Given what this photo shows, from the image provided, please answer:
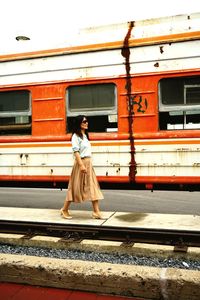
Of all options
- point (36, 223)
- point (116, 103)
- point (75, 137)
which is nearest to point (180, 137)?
point (116, 103)

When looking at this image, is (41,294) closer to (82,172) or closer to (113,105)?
(82,172)

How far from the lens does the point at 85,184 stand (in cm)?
569

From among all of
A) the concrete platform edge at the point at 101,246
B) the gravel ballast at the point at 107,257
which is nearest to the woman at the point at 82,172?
the concrete platform edge at the point at 101,246

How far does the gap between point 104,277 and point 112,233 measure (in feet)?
6.70

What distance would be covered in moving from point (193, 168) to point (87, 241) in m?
1.92

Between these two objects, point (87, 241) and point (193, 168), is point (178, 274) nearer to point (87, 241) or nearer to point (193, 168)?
point (87, 241)

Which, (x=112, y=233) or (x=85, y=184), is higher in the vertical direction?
(x=85, y=184)

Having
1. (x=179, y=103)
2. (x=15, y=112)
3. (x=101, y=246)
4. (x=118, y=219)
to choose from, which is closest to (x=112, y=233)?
(x=101, y=246)

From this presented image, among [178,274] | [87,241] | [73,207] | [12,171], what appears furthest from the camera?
[73,207]

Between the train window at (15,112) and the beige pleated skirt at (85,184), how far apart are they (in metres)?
1.39

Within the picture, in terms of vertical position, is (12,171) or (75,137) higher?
(75,137)

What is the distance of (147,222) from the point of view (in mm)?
5727

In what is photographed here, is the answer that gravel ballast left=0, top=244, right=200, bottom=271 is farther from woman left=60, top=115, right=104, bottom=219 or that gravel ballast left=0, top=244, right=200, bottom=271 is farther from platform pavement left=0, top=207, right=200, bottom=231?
woman left=60, top=115, right=104, bottom=219

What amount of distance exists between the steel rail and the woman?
1.55ft
